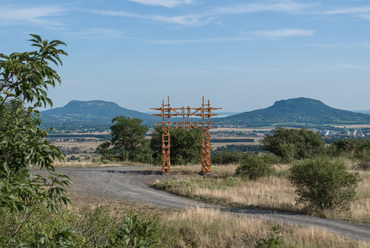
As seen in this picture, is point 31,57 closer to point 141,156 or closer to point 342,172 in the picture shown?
point 342,172

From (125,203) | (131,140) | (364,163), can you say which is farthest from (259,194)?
(131,140)

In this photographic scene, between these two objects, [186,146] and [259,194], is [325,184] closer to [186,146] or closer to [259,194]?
[259,194]

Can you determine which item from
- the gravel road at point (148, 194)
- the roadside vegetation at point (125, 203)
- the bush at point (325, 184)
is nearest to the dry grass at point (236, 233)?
the roadside vegetation at point (125, 203)

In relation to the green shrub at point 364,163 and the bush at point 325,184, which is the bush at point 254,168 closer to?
the bush at point 325,184

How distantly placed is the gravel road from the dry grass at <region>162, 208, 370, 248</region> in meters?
1.09

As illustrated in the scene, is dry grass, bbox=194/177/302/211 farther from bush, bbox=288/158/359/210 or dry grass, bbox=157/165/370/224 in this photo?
bush, bbox=288/158/359/210

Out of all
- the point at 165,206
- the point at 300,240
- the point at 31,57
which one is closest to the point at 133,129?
the point at 165,206

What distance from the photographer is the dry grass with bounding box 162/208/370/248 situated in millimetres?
11914

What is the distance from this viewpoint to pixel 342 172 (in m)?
16.8

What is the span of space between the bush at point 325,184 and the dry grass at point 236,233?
149 inches

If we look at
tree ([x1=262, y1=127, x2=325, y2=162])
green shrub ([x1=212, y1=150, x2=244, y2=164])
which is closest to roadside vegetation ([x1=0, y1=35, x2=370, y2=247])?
green shrub ([x1=212, y1=150, x2=244, y2=164])

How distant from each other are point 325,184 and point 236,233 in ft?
19.1

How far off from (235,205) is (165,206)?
3187 mm

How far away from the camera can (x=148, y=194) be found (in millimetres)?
22406
